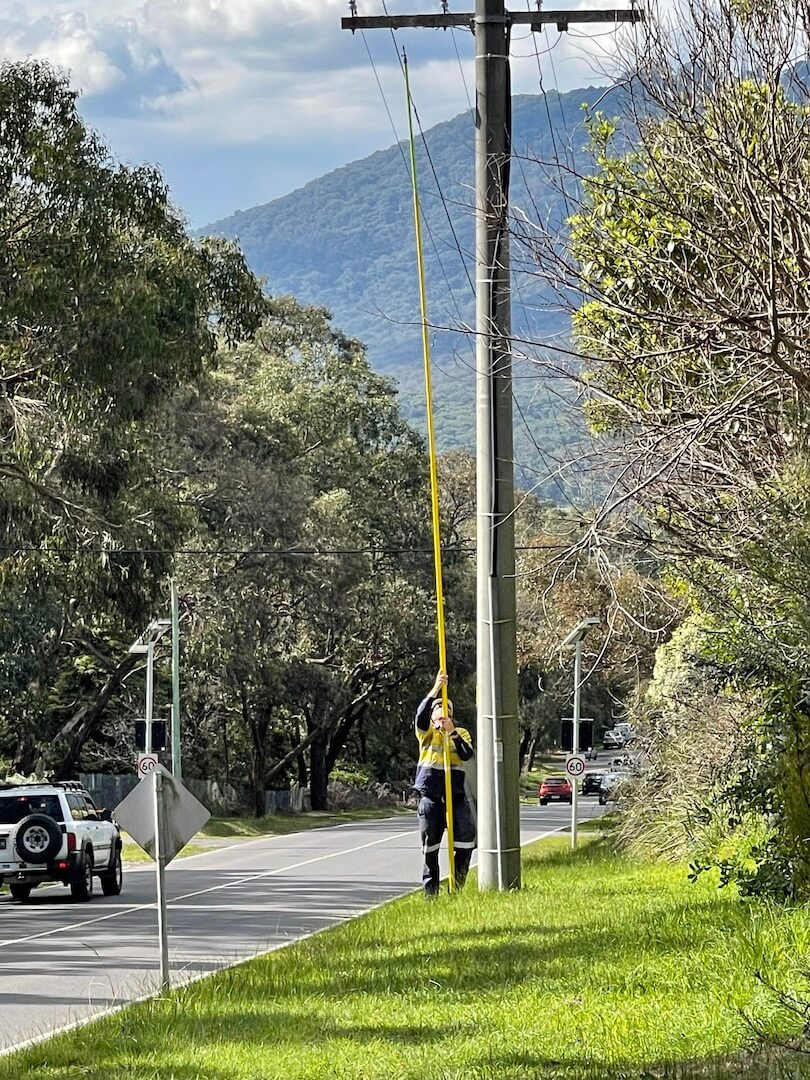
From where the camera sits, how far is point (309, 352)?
5794 cm

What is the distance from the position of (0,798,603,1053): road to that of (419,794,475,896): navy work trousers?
1.41m

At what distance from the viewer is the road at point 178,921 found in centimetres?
1323

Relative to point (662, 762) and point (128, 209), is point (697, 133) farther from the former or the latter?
point (128, 209)

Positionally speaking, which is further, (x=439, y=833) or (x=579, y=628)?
(x=579, y=628)

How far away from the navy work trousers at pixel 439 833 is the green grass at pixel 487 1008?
11.3ft

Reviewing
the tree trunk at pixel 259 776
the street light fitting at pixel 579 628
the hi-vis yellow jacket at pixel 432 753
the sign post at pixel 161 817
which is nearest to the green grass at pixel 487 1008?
the sign post at pixel 161 817

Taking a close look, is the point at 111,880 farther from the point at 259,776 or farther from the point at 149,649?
the point at 259,776

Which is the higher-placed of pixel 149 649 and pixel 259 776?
pixel 149 649

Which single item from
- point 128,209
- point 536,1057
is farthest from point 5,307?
point 536,1057

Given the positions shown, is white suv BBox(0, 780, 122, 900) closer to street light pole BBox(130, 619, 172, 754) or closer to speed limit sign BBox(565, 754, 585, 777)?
speed limit sign BBox(565, 754, 585, 777)

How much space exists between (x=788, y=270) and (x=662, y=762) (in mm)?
11609

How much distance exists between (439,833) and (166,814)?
5.74 metres

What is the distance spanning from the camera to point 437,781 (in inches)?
684

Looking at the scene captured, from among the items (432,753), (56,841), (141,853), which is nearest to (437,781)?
(432,753)
